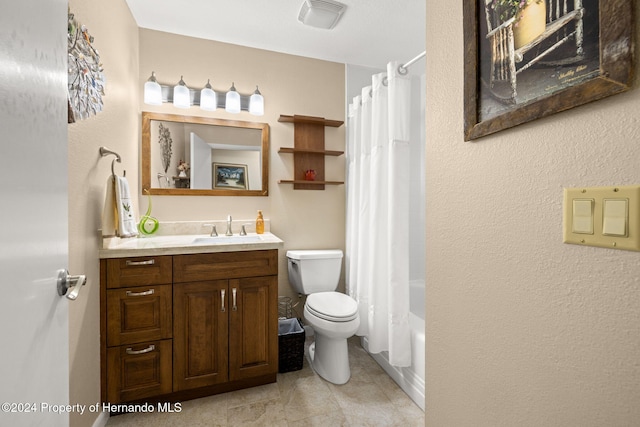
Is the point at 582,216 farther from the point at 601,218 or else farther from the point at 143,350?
the point at 143,350

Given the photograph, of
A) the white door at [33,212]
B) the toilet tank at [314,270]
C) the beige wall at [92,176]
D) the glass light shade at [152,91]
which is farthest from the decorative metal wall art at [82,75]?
the toilet tank at [314,270]

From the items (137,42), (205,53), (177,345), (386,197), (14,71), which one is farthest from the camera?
(205,53)

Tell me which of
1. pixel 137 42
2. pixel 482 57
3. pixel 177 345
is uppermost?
pixel 137 42

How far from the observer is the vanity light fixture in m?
2.07

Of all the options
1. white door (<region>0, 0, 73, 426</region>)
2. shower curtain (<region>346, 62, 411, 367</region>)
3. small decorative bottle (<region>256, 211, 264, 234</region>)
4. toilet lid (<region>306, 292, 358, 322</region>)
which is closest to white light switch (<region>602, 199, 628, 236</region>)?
white door (<region>0, 0, 73, 426</region>)

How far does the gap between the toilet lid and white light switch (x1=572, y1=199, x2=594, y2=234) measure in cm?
142

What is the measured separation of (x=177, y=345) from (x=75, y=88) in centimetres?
137

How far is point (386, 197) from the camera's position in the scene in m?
1.87

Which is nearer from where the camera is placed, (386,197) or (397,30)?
(386,197)

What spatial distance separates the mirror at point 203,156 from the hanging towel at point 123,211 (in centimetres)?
55

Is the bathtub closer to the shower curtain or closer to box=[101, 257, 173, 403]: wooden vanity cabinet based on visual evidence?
the shower curtain

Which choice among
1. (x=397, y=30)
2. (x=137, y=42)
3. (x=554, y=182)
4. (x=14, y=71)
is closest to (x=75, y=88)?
(x=14, y=71)

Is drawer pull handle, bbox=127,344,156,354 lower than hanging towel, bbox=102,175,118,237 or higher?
lower

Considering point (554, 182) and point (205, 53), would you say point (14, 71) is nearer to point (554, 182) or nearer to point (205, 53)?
point (554, 182)
